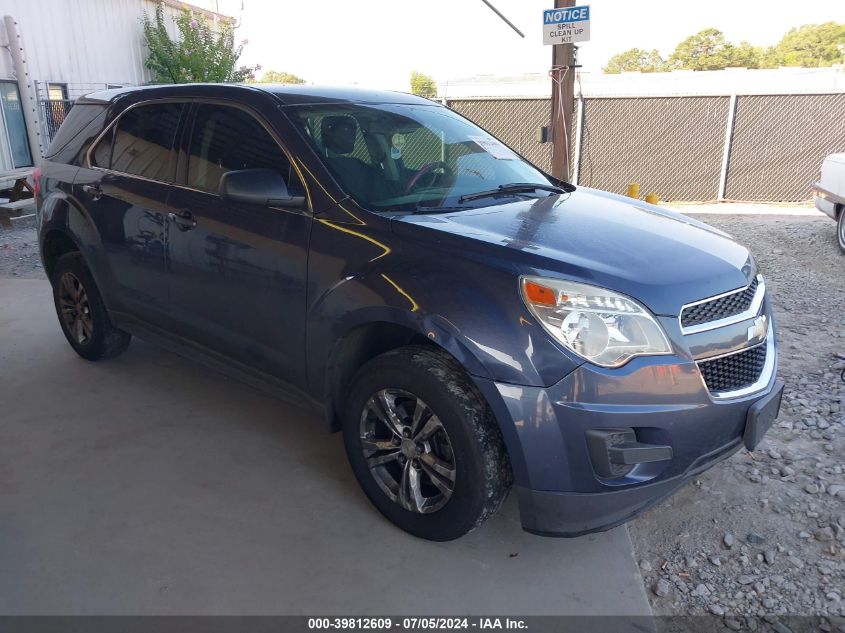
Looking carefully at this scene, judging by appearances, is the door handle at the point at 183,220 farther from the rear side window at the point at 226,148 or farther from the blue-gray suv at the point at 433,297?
the rear side window at the point at 226,148

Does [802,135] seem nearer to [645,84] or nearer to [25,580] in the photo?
[645,84]

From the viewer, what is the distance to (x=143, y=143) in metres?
4.16

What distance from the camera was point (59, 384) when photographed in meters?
4.68

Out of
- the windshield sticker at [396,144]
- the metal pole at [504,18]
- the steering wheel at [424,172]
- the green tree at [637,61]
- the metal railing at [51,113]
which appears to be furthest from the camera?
the green tree at [637,61]

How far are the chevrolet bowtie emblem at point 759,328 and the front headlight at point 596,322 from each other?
55 centimetres

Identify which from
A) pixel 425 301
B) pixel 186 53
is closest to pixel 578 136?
pixel 186 53

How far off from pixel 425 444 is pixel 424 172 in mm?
1425

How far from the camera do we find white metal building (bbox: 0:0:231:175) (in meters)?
12.7

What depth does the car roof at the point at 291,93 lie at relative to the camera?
368 cm

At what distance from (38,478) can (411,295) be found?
223 centimetres

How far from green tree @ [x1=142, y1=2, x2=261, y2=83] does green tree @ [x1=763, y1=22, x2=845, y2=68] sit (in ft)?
228

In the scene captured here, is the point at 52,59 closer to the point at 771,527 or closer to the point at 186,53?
the point at 186,53

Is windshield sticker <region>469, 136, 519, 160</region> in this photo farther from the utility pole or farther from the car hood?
the utility pole

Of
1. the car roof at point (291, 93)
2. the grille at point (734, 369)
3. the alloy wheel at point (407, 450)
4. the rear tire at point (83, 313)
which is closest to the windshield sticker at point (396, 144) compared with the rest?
the car roof at point (291, 93)
